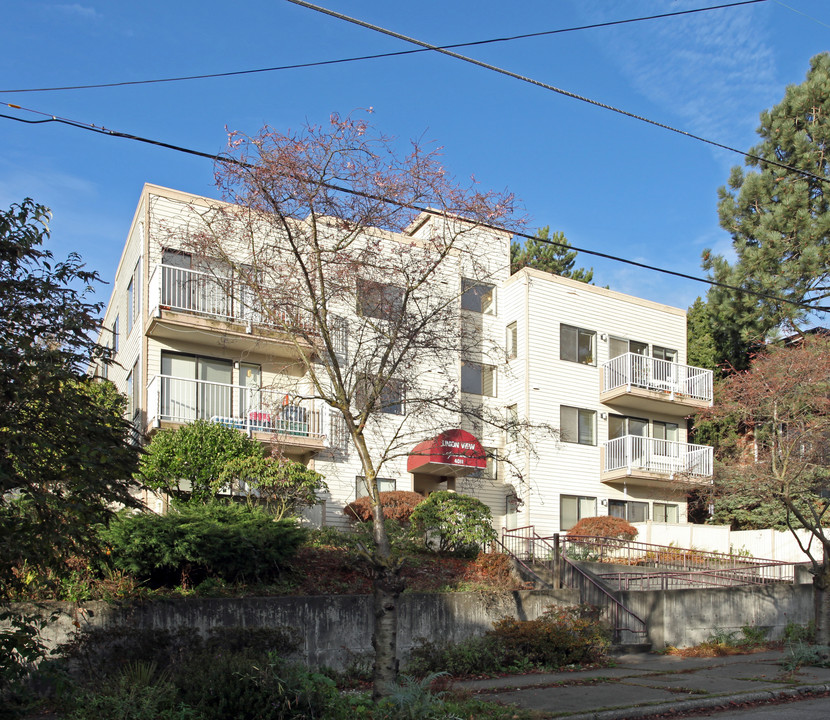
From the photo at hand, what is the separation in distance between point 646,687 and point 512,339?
1731 centimetres

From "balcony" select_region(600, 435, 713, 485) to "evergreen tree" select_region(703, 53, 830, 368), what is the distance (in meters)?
5.36

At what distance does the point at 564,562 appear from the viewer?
19.2 meters

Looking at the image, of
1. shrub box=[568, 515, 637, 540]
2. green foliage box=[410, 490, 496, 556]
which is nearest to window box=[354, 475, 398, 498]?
green foliage box=[410, 490, 496, 556]

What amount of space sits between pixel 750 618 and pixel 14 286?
17454mm

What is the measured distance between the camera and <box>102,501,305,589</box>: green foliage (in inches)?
526

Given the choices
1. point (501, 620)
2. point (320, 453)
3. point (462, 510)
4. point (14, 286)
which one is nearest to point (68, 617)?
point (14, 286)

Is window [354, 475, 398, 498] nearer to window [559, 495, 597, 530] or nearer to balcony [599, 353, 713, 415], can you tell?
window [559, 495, 597, 530]

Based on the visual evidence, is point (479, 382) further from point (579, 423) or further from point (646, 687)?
point (646, 687)

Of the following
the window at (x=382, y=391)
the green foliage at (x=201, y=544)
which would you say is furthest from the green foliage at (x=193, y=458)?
the window at (x=382, y=391)

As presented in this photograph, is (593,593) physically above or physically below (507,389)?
below

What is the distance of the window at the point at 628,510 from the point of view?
2817cm

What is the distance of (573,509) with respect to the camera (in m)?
27.2

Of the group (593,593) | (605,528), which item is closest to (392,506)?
(593,593)

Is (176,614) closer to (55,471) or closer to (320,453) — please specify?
(55,471)
